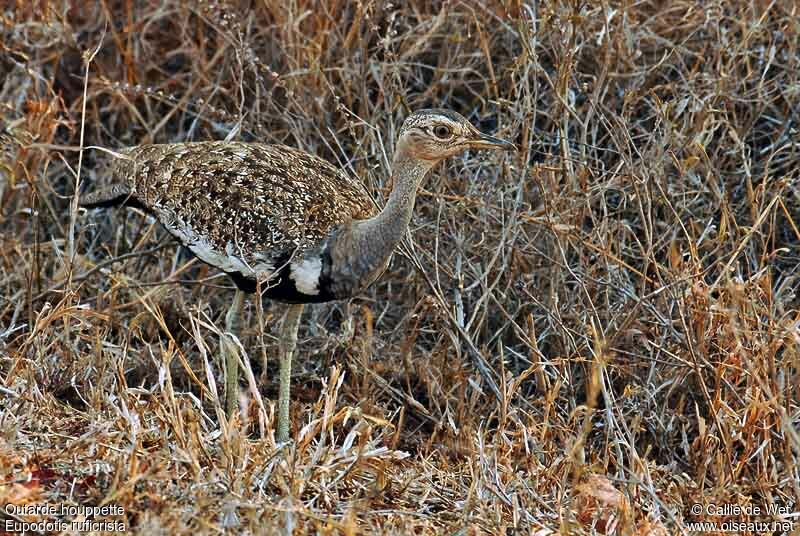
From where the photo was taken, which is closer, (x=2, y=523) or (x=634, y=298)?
(x=2, y=523)

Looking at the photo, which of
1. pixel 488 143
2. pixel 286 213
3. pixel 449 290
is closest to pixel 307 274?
pixel 286 213

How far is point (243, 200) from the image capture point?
3.52 m

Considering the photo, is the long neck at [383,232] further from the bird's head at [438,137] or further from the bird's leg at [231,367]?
the bird's leg at [231,367]

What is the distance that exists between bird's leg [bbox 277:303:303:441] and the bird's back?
0.98 ft

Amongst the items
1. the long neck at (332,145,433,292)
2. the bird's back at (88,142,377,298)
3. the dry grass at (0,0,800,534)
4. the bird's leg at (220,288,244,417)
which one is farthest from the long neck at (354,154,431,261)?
the bird's leg at (220,288,244,417)

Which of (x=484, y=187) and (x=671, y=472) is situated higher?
(x=484, y=187)

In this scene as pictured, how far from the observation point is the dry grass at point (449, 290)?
9.73ft

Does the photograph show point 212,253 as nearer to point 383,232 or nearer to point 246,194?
point 246,194

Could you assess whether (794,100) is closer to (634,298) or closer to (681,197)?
(681,197)

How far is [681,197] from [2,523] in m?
2.58

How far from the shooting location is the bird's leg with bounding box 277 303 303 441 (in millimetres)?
3621

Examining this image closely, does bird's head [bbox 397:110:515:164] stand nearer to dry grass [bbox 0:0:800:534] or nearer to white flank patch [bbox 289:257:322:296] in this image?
dry grass [bbox 0:0:800:534]

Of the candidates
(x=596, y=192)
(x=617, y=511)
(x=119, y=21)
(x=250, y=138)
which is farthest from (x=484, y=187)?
(x=119, y=21)

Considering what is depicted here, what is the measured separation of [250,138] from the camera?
4.74m
